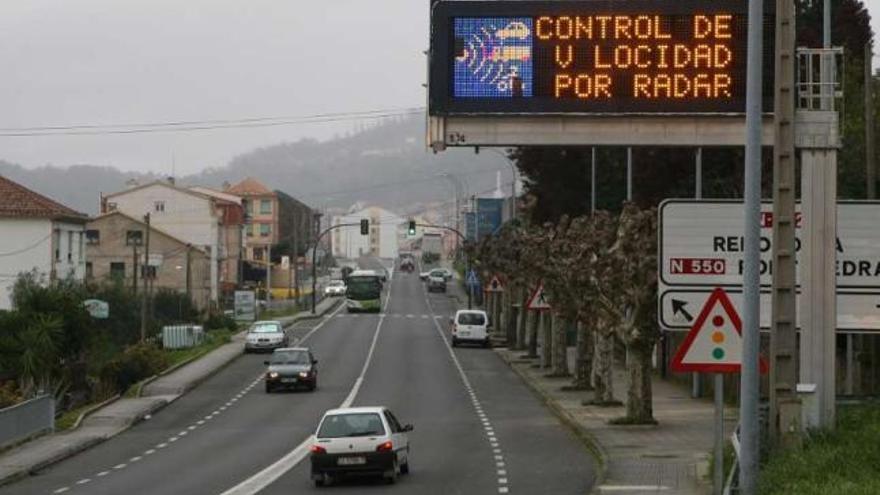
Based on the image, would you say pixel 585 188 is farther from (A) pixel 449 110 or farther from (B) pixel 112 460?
(A) pixel 449 110

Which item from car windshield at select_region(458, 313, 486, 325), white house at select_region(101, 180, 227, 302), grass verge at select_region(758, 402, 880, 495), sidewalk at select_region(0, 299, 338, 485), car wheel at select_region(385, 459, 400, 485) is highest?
white house at select_region(101, 180, 227, 302)

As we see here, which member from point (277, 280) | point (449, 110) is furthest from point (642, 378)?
point (277, 280)

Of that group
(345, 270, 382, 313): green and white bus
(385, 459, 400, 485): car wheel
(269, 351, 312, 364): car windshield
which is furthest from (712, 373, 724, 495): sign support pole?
(345, 270, 382, 313): green and white bus

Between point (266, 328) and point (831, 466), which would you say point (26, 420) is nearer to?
point (831, 466)

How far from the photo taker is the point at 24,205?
282 feet

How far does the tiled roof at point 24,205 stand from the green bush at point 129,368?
23.2 m

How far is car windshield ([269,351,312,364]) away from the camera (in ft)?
186

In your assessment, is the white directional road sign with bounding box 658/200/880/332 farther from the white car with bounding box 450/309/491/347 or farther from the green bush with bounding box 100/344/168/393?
the white car with bounding box 450/309/491/347

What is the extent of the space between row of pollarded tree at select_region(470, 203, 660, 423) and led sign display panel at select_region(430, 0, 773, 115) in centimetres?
1525

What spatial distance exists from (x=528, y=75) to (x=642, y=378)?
18.3 metres

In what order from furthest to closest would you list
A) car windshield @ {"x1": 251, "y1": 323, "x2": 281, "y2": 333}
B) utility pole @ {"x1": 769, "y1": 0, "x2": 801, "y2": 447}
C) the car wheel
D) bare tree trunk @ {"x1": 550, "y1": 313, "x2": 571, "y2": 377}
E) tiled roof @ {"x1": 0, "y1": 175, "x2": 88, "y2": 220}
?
tiled roof @ {"x1": 0, "y1": 175, "x2": 88, "y2": 220} < car windshield @ {"x1": 251, "y1": 323, "x2": 281, "y2": 333} < bare tree trunk @ {"x1": 550, "y1": 313, "x2": 571, "y2": 377} < the car wheel < utility pole @ {"x1": 769, "y1": 0, "x2": 801, "y2": 447}

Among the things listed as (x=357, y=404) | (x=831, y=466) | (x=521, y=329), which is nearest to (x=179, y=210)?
(x=521, y=329)

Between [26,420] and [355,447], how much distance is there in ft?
48.4

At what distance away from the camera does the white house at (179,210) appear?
142 metres
